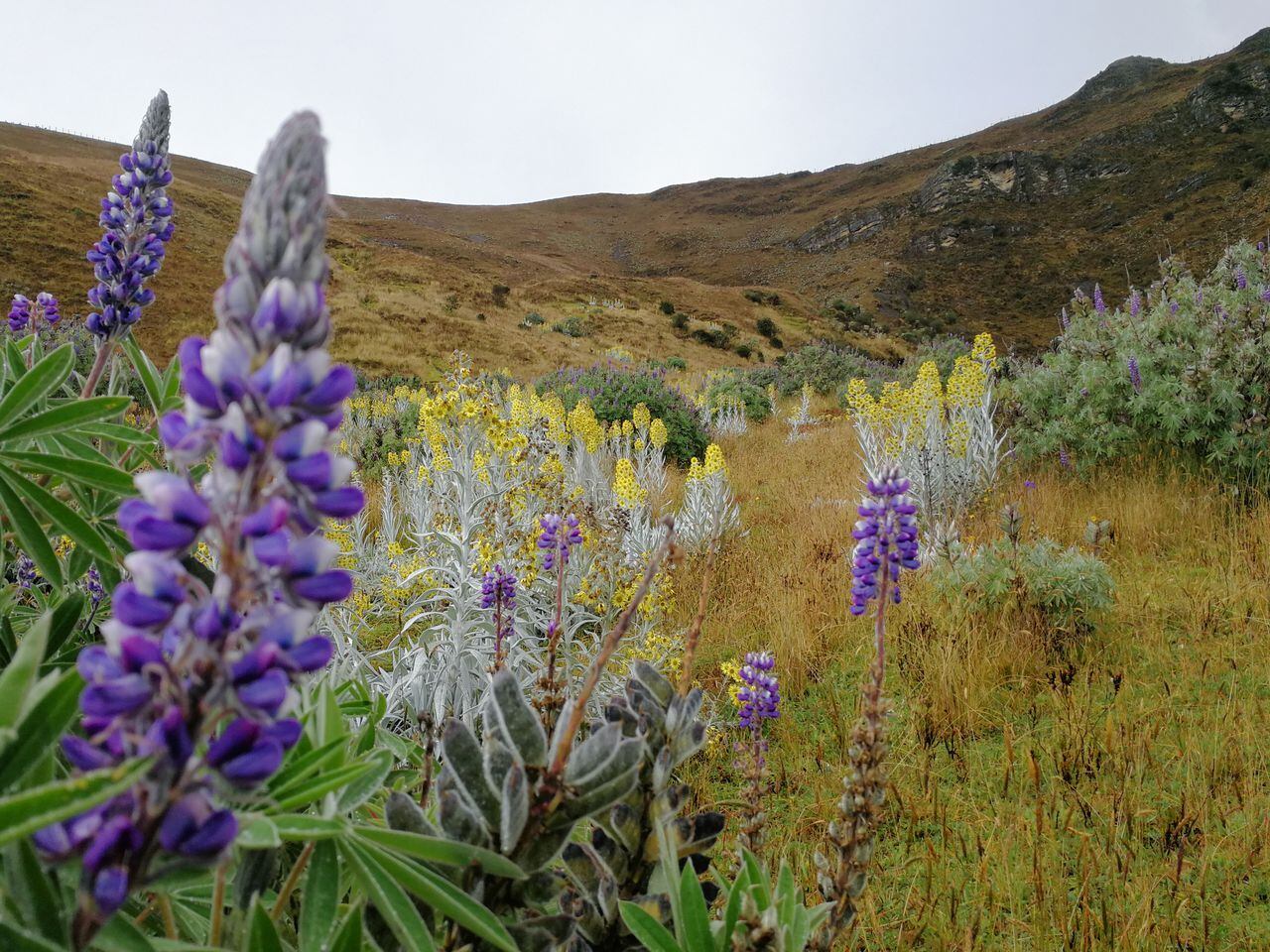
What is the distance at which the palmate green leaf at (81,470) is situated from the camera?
3.15 feet

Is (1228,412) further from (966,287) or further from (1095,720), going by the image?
(966,287)

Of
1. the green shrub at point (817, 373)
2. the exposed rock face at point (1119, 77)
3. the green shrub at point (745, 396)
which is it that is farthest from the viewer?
the exposed rock face at point (1119, 77)

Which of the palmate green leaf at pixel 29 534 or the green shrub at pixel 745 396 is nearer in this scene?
the palmate green leaf at pixel 29 534

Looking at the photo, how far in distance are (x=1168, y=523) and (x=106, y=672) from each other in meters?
5.34

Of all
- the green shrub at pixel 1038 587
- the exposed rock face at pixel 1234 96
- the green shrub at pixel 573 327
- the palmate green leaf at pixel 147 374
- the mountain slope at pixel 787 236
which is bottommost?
the green shrub at pixel 1038 587

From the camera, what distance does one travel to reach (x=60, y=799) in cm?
37

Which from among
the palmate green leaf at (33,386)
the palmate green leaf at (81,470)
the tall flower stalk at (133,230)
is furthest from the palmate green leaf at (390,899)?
the tall flower stalk at (133,230)

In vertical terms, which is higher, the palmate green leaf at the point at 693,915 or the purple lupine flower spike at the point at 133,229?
the purple lupine flower spike at the point at 133,229

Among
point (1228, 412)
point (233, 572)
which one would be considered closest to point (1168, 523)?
point (1228, 412)

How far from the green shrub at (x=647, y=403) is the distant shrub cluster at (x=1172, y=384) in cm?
439

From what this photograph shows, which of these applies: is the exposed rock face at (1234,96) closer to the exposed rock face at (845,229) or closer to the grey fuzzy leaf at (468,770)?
the exposed rock face at (845,229)

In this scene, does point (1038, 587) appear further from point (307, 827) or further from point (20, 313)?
point (20, 313)

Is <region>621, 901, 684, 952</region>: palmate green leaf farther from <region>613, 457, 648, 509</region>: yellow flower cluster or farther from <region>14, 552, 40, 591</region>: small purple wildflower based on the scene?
<region>613, 457, 648, 509</region>: yellow flower cluster

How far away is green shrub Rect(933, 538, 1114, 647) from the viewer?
3207 mm
